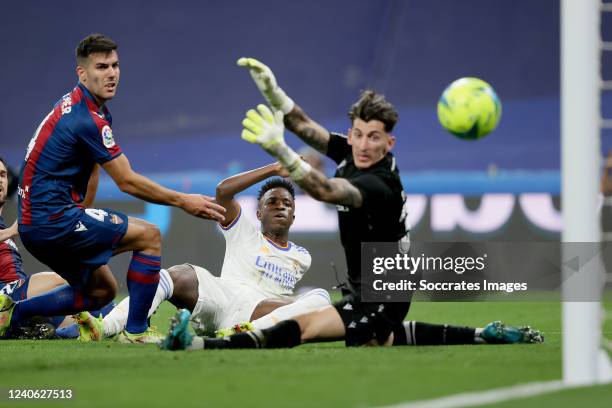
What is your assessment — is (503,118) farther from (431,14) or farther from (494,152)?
(431,14)

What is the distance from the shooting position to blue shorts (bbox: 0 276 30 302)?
7798 millimetres

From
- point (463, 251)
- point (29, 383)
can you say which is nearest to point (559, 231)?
point (463, 251)

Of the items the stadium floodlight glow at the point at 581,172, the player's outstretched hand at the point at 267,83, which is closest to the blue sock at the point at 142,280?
the player's outstretched hand at the point at 267,83

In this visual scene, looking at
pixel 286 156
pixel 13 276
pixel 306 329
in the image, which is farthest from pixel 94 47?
pixel 13 276

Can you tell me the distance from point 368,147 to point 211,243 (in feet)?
20.7

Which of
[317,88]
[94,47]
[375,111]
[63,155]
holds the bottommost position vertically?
[63,155]

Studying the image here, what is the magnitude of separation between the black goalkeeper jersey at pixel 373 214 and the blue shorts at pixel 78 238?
1370mm

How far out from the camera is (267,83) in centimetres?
601

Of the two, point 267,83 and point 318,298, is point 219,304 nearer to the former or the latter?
point 318,298

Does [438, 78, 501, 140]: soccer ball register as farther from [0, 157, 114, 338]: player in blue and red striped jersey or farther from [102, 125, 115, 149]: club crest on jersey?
[0, 157, 114, 338]: player in blue and red striped jersey

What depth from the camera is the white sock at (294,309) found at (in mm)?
6857

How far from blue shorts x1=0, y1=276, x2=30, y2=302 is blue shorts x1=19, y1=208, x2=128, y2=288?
1228mm

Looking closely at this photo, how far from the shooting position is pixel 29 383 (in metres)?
4.67

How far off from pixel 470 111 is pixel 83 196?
2406 mm
